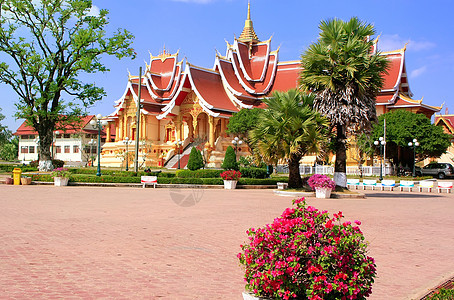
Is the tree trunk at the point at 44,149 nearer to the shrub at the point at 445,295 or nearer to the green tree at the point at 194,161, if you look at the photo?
the green tree at the point at 194,161

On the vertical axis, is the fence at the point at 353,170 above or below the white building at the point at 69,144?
below

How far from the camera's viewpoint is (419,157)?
44062 millimetres

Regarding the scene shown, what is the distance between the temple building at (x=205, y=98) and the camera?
151 feet

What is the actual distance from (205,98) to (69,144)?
3117 centimetres

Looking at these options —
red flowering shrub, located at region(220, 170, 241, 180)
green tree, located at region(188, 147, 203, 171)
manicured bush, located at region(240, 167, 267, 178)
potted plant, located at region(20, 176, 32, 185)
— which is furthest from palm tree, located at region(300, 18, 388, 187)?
potted plant, located at region(20, 176, 32, 185)

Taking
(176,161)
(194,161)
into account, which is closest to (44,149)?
(194,161)

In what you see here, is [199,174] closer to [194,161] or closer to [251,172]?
[251,172]

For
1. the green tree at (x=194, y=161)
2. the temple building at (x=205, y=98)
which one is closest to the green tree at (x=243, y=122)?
the temple building at (x=205, y=98)

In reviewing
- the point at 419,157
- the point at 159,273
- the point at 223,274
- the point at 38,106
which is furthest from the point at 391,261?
the point at 419,157

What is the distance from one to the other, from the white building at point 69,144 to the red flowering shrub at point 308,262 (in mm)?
60299

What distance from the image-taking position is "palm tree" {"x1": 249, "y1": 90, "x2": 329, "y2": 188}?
19.7 metres

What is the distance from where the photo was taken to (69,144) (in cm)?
6812

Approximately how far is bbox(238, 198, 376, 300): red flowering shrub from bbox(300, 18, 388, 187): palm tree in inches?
646

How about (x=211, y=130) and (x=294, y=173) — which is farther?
(x=211, y=130)
